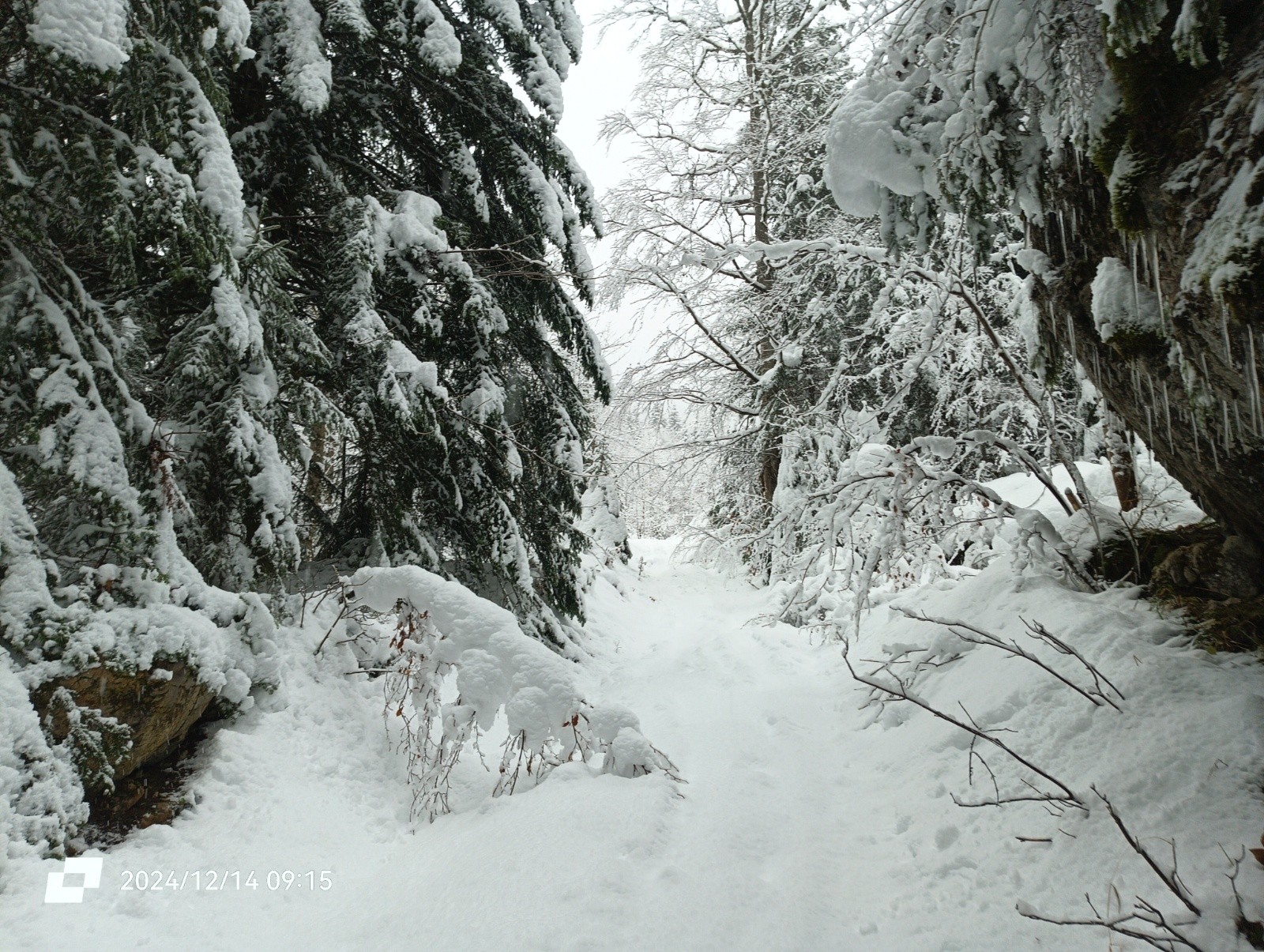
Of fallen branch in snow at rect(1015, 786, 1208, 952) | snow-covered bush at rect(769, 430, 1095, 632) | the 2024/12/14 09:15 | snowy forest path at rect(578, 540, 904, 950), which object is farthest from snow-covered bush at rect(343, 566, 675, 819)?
fallen branch in snow at rect(1015, 786, 1208, 952)

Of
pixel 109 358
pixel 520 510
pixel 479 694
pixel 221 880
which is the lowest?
pixel 221 880

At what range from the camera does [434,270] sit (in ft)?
15.2

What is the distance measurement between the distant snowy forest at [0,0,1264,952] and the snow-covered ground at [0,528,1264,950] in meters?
0.02

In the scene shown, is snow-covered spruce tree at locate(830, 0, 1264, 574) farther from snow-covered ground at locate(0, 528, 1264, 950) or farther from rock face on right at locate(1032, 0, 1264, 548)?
snow-covered ground at locate(0, 528, 1264, 950)

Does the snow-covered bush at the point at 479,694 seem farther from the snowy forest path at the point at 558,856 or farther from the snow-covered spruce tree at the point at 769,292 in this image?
the snow-covered spruce tree at the point at 769,292

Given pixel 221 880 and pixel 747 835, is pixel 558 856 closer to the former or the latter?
pixel 747 835

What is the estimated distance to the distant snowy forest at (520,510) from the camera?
1943mm

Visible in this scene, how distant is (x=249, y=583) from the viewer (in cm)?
337

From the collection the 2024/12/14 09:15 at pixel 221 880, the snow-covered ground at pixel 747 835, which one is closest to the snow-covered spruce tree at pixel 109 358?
the 2024/12/14 09:15 at pixel 221 880

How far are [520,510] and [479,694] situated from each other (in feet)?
7.61

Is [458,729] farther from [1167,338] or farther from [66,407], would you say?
[1167,338]

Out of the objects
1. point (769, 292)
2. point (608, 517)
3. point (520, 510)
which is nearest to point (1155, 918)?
point (520, 510)

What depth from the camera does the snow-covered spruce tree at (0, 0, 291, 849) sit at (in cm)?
222

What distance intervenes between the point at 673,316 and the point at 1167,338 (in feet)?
24.0
